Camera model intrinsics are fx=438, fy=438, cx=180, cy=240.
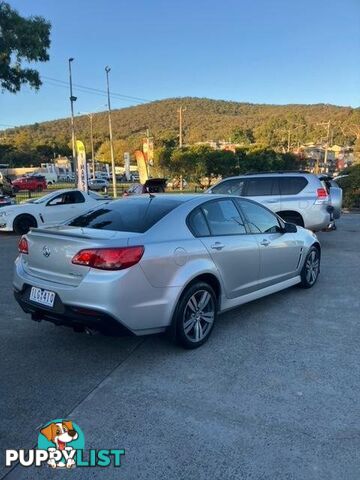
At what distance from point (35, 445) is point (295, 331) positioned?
115 inches

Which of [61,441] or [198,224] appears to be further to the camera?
[198,224]

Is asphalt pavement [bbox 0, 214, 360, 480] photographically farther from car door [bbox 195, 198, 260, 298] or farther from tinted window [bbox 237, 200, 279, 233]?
tinted window [bbox 237, 200, 279, 233]

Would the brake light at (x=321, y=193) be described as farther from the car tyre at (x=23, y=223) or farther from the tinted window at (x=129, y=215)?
the car tyre at (x=23, y=223)

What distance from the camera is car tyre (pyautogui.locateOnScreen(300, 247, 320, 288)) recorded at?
6266 millimetres

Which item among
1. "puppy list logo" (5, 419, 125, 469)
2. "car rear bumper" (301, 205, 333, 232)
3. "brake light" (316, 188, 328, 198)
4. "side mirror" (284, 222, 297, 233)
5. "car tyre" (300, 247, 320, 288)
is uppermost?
"brake light" (316, 188, 328, 198)

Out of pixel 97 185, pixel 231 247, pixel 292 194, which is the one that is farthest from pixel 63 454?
pixel 97 185

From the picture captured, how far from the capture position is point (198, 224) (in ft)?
14.6

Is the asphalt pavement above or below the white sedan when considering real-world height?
below

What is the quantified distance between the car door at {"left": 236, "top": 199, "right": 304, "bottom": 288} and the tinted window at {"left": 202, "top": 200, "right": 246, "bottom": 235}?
19 cm

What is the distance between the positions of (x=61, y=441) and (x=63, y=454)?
120mm

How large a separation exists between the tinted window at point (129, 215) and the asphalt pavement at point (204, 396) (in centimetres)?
120

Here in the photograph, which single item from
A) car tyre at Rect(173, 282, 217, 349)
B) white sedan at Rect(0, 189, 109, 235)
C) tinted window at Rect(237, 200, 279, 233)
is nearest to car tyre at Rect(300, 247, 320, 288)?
tinted window at Rect(237, 200, 279, 233)

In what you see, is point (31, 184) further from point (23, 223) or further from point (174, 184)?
point (23, 223)

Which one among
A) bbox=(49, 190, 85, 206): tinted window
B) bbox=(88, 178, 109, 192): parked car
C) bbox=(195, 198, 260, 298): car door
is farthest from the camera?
bbox=(88, 178, 109, 192): parked car
